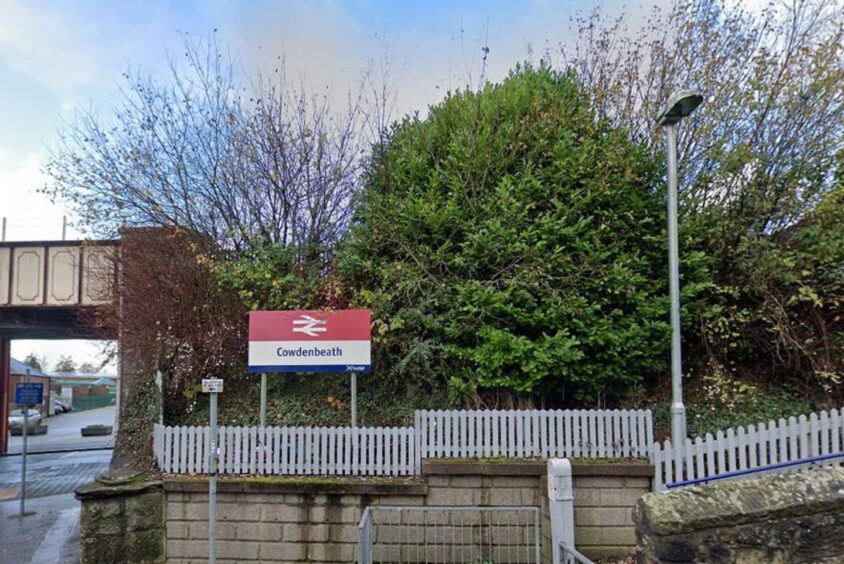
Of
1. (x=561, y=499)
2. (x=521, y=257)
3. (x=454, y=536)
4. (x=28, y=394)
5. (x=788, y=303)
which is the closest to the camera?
(x=561, y=499)

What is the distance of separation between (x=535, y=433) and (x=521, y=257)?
2.56m

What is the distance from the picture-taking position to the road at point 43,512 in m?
7.78

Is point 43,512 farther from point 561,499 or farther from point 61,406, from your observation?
point 61,406

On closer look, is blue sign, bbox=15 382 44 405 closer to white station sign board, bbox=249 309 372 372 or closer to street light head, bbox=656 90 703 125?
white station sign board, bbox=249 309 372 372

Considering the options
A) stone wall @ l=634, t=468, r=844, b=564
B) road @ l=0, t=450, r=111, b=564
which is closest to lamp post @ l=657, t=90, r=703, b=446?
stone wall @ l=634, t=468, r=844, b=564

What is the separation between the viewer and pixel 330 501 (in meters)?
6.83

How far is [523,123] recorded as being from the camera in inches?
347

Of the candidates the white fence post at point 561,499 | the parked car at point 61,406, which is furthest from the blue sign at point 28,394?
the parked car at point 61,406

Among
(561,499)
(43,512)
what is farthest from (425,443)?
(43,512)

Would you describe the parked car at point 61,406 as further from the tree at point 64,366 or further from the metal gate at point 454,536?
the metal gate at point 454,536

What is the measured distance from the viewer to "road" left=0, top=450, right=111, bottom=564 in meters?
7.78

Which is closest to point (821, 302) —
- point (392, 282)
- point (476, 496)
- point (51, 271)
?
point (476, 496)

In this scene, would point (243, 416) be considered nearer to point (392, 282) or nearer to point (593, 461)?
point (392, 282)

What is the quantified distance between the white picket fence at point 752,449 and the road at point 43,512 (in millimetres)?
8121
